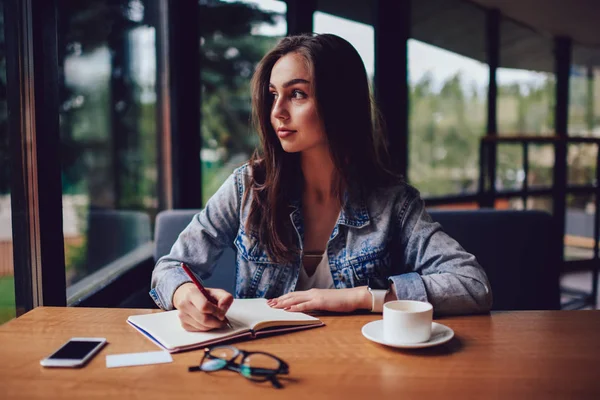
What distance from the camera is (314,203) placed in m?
1.60

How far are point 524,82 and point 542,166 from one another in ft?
3.20

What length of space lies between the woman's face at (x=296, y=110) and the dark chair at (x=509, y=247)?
0.62 m

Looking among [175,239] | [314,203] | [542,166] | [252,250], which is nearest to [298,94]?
[314,203]

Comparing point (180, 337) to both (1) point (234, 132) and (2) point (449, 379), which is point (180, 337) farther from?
(1) point (234, 132)

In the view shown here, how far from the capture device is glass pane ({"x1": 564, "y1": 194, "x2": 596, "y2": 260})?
4805 millimetres

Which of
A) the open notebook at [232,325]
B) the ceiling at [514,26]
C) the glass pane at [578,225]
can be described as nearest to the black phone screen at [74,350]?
the open notebook at [232,325]

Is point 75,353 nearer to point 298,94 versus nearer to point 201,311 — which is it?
point 201,311

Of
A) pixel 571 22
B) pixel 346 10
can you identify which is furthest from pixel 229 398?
pixel 571 22

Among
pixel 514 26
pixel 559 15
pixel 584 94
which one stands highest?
pixel 559 15

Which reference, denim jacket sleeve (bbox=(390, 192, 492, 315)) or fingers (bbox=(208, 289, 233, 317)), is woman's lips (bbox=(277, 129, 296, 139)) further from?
fingers (bbox=(208, 289, 233, 317))

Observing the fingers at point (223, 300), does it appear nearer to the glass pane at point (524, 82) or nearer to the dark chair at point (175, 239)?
the dark chair at point (175, 239)

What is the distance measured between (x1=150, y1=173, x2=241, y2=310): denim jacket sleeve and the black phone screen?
307 millimetres

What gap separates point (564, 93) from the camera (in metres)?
6.04

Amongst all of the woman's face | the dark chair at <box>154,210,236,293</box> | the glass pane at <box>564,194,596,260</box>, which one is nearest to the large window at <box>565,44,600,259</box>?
the glass pane at <box>564,194,596,260</box>
